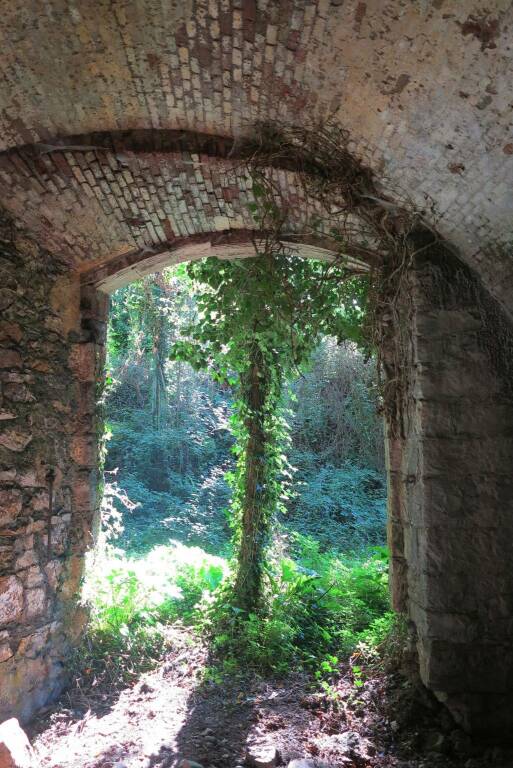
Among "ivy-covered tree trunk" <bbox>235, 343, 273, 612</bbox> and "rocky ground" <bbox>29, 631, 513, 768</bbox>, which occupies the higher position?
"ivy-covered tree trunk" <bbox>235, 343, 273, 612</bbox>

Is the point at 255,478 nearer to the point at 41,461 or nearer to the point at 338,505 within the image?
the point at 41,461

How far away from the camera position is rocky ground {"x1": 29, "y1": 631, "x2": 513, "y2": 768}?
3.17 metres

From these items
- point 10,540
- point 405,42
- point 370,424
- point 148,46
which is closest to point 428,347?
point 405,42

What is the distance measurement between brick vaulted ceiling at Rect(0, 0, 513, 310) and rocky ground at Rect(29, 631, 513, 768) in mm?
2479

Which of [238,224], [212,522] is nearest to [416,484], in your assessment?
[238,224]

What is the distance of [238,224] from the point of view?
4449mm

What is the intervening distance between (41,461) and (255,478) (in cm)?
264

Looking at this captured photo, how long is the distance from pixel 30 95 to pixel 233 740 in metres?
3.90

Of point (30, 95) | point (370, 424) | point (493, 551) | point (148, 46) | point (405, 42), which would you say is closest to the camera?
point (405, 42)

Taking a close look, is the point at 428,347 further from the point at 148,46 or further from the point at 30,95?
the point at 30,95

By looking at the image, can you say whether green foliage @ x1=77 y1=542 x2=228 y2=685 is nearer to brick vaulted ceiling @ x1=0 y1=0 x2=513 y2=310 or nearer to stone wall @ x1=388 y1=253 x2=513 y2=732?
stone wall @ x1=388 y1=253 x2=513 y2=732

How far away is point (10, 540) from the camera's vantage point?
369cm

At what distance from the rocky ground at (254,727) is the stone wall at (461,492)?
271 millimetres

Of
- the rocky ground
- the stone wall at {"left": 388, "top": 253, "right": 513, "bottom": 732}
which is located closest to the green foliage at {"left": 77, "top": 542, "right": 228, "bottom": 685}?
the rocky ground
